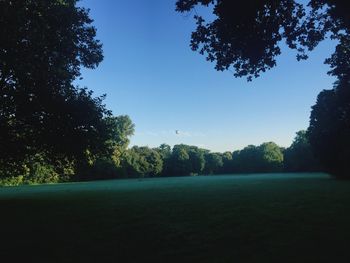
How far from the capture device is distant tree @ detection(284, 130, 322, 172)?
10181 centimetres

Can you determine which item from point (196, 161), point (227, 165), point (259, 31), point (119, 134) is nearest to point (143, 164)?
point (196, 161)

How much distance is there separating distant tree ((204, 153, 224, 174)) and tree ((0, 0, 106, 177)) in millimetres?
127882

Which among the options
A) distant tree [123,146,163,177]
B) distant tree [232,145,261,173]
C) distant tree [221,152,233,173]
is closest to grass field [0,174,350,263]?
distant tree [123,146,163,177]

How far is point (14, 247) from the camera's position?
1021 cm

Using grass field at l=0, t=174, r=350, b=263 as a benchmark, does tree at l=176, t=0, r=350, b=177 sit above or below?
above

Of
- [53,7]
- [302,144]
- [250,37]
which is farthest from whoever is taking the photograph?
[302,144]

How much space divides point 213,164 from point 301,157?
54.0 meters

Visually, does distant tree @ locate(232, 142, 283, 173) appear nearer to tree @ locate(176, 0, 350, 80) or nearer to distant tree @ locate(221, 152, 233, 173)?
distant tree @ locate(221, 152, 233, 173)

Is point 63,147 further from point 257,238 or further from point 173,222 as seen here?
point 257,238

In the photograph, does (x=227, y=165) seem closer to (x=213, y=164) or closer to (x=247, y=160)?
(x=213, y=164)

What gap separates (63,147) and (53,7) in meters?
10.8

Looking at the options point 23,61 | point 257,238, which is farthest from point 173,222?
point 23,61

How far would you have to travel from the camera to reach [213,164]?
15362 centimetres

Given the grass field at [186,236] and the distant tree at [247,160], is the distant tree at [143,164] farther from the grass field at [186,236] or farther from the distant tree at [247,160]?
the grass field at [186,236]
